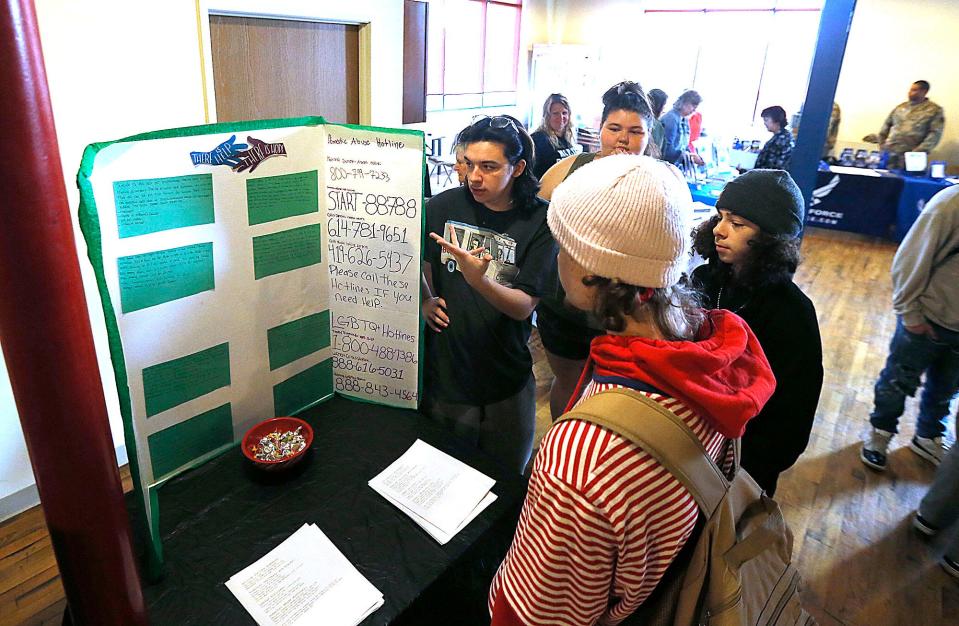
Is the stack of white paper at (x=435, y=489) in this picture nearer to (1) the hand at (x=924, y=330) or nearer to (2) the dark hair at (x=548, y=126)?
(1) the hand at (x=924, y=330)

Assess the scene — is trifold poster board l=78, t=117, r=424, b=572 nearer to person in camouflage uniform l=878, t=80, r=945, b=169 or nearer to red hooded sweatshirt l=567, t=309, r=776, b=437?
red hooded sweatshirt l=567, t=309, r=776, b=437

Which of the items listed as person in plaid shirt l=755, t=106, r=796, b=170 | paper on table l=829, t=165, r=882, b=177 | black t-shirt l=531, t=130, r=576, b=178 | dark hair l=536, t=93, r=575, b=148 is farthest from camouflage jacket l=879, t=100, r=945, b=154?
black t-shirt l=531, t=130, r=576, b=178

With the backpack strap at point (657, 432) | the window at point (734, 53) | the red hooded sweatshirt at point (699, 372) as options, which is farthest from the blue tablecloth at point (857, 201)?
the backpack strap at point (657, 432)

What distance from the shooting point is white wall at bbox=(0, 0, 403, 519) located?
1854 millimetres

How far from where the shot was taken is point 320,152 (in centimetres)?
143

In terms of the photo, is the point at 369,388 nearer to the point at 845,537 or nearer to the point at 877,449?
the point at 845,537

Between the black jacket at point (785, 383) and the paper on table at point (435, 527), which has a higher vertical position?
the black jacket at point (785, 383)

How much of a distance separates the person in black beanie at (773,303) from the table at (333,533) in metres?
0.63

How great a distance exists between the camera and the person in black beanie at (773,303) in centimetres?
139

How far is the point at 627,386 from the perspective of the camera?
0.83m

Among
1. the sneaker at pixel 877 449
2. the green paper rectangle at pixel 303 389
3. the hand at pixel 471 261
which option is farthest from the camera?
the sneaker at pixel 877 449

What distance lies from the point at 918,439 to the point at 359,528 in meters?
2.94

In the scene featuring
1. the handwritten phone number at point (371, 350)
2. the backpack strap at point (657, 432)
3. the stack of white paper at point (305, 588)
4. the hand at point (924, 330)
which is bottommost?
the stack of white paper at point (305, 588)

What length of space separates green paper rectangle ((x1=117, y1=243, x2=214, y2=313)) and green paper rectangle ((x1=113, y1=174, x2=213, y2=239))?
5 cm
